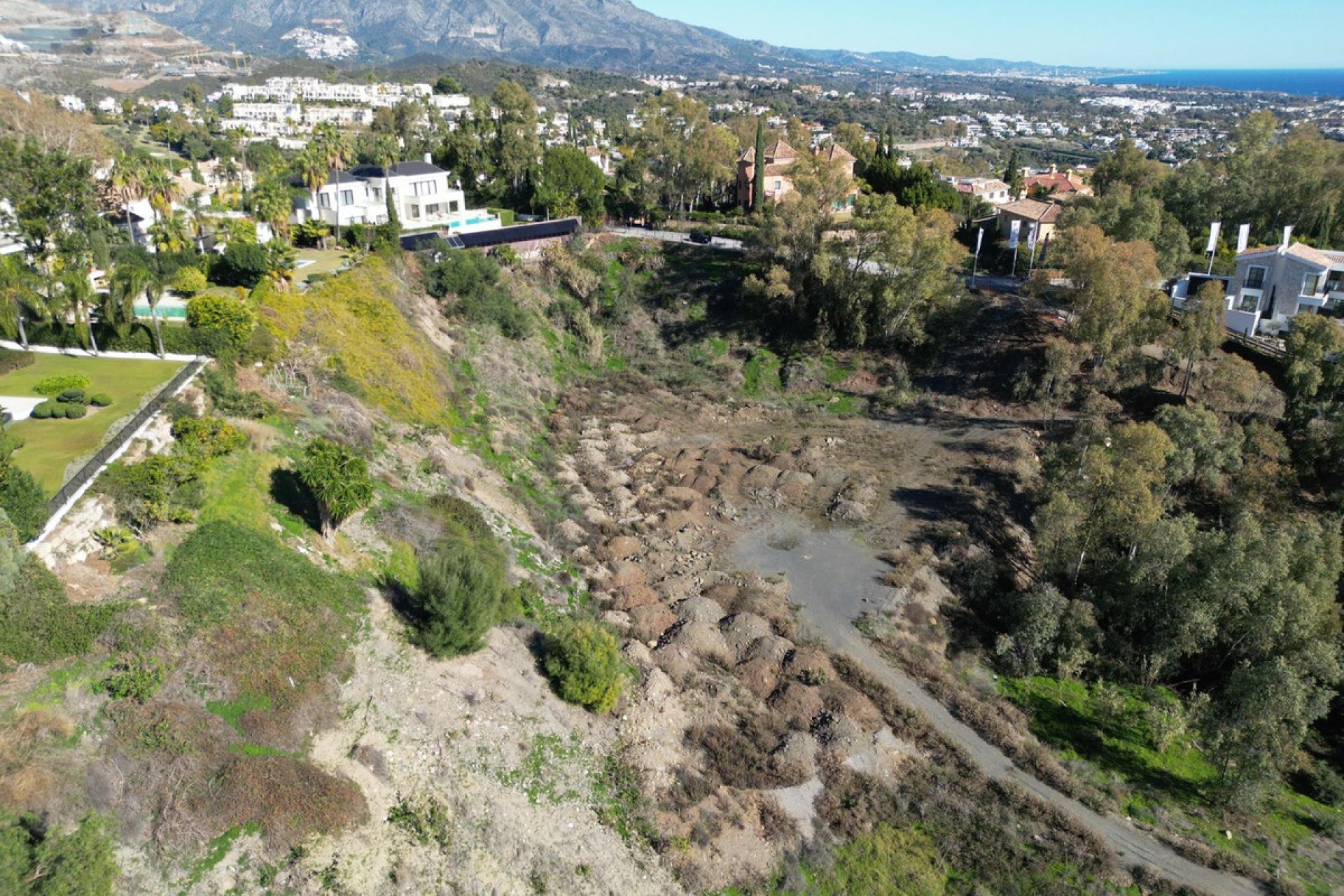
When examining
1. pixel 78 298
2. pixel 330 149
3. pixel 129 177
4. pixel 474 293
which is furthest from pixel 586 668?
pixel 330 149

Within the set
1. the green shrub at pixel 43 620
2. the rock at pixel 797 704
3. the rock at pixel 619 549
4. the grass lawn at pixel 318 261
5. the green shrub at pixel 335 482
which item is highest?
the grass lawn at pixel 318 261

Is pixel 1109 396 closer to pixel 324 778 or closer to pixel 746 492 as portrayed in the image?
pixel 746 492

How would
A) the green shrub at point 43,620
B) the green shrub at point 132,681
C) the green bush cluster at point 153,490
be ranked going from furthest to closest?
the green bush cluster at point 153,490 → the green shrub at point 43,620 → the green shrub at point 132,681

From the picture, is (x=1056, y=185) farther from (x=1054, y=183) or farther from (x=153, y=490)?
(x=153, y=490)

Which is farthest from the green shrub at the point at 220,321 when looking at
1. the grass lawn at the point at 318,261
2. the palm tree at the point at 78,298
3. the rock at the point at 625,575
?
the rock at the point at 625,575

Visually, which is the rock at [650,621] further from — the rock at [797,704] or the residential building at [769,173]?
the residential building at [769,173]

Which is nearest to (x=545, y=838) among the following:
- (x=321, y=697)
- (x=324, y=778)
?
(x=324, y=778)
